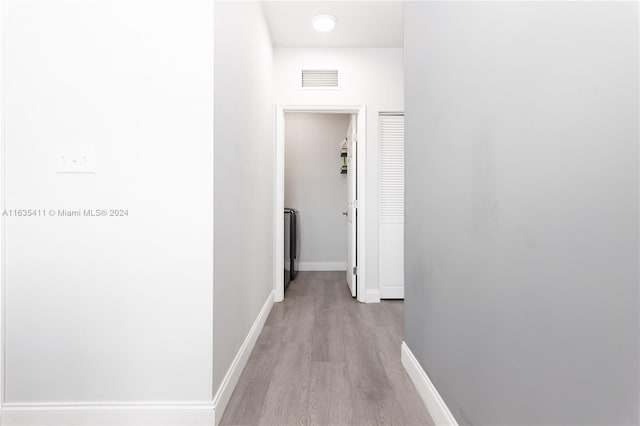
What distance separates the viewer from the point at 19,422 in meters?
1.41

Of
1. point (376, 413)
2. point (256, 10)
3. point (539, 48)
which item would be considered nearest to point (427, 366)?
point (376, 413)

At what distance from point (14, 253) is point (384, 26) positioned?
3053 mm

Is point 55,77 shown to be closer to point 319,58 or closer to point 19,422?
point 19,422

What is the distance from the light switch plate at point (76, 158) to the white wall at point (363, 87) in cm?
215

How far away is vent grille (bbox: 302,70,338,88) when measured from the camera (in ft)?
10.9

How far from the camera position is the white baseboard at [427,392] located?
4.41 ft

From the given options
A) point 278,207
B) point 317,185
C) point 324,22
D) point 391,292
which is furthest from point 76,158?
point 317,185

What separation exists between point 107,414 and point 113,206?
0.88m

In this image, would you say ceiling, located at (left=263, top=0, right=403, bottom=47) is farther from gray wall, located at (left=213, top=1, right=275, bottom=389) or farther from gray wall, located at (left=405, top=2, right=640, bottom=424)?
gray wall, located at (left=405, top=2, right=640, bottom=424)

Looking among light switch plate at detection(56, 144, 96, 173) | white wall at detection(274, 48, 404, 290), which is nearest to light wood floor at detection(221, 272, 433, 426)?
white wall at detection(274, 48, 404, 290)

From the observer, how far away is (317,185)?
4.95 m

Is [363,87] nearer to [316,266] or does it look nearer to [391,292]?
[391,292]

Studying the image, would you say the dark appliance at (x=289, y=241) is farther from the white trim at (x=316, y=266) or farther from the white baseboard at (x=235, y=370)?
the white baseboard at (x=235, y=370)

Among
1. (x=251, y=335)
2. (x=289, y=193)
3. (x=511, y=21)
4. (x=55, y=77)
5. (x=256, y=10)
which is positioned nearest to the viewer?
(x=511, y=21)
